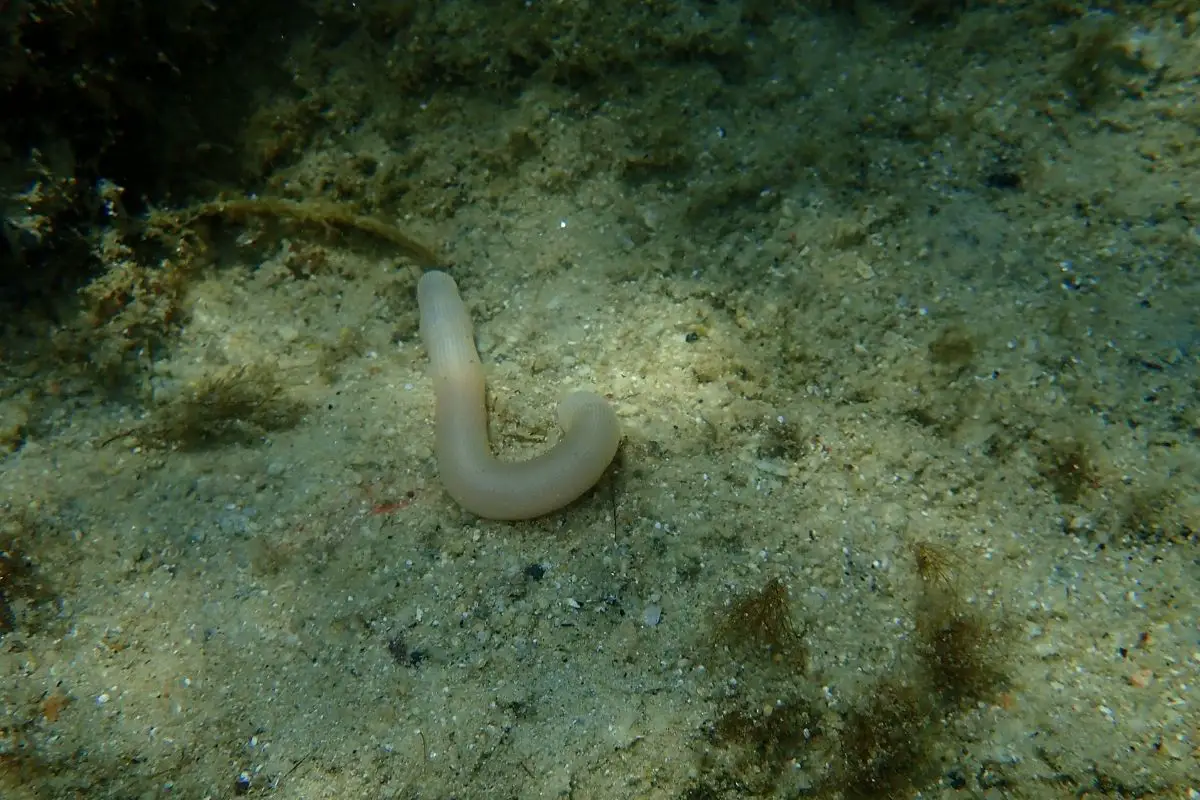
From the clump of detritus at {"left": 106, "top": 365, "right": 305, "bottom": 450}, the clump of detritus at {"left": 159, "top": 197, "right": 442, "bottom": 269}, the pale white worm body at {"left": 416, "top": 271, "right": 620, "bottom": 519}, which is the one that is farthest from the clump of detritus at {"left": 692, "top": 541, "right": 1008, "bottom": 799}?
the clump of detritus at {"left": 159, "top": 197, "right": 442, "bottom": 269}

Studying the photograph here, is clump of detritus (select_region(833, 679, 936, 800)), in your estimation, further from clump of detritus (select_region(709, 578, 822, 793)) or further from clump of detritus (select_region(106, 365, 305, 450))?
clump of detritus (select_region(106, 365, 305, 450))

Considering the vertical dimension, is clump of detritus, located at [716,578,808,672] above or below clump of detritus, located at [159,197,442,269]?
below

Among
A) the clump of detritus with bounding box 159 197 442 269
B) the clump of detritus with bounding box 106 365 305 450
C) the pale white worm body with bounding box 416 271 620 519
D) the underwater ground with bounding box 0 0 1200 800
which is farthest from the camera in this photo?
the clump of detritus with bounding box 159 197 442 269

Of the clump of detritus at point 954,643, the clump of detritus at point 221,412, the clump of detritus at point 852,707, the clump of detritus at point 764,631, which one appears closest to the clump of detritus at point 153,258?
the clump of detritus at point 221,412

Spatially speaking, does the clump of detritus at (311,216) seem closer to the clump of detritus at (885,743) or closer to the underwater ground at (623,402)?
the underwater ground at (623,402)

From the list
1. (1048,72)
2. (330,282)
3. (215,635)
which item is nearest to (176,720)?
(215,635)

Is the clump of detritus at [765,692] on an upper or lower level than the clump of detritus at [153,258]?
lower

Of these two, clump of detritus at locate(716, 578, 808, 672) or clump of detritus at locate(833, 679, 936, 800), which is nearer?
clump of detritus at locate(833, 679, 936, 800)
